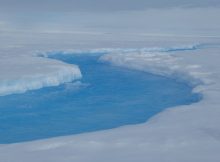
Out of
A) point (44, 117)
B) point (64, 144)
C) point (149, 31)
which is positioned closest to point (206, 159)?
point (64, 144)

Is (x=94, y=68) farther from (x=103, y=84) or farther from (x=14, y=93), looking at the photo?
(x=14, y=93)

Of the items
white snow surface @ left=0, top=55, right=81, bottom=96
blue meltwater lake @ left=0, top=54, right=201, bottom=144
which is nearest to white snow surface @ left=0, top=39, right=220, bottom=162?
blue meltwater lake @ left=0, top=54, right=201, bottom=144

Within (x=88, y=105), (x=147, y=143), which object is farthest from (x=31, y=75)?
(x=147, y=143)

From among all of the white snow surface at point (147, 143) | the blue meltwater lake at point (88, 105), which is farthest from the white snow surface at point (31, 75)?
the white snow surface at point (147, 143)

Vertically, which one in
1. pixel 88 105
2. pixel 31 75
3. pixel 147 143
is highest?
pixel 147 143

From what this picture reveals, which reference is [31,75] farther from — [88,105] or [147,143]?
[147,143]

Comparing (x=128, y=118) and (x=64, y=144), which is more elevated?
(x=64, y=144)

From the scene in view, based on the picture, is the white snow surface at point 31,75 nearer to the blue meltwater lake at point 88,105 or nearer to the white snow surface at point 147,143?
the blue meltwater lake at point 88,105

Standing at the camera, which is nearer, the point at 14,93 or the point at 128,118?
the point at 128,118
